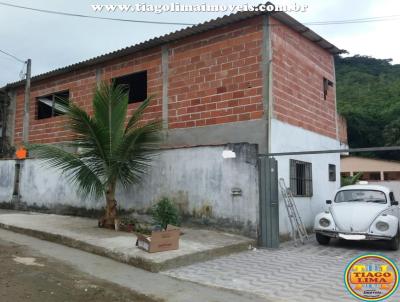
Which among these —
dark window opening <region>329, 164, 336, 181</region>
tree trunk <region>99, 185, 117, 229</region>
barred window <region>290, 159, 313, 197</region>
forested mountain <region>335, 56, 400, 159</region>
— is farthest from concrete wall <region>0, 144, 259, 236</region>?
forested mountain <region>335, 56, 400, 159</region>

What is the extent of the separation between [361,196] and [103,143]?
6.34 metres

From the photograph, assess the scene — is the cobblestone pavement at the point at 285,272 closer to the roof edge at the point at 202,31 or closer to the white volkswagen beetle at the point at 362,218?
the white volkswagen beetle at the point at 362,218

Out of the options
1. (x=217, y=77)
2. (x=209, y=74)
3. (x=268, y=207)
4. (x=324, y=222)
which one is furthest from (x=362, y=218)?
(x=209, y=74)

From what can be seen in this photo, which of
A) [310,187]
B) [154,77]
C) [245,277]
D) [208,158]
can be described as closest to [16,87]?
[154,77]

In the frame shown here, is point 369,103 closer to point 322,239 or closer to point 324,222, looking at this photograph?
point 322,239

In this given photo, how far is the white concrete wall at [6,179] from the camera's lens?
14625 millimetres

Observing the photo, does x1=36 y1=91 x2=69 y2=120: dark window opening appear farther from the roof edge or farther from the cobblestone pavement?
the cobblestone pavement

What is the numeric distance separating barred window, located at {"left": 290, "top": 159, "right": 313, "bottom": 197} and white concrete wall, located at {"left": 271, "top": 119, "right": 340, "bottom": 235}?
0.14 meters

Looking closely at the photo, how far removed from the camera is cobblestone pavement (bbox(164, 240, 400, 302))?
5527mm

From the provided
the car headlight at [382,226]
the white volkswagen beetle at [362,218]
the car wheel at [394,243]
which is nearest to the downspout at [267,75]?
the white volkswagen beetle at [362,218]

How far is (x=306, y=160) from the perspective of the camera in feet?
37.1

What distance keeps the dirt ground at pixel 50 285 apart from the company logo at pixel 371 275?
98.7 inches

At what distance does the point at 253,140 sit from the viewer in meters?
9.70

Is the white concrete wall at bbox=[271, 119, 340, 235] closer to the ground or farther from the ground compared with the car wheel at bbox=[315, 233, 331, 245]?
farther from the ground
